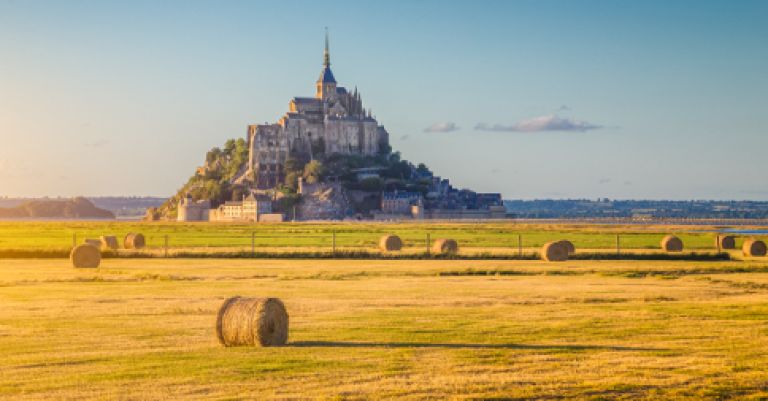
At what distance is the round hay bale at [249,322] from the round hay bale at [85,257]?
23.8 m

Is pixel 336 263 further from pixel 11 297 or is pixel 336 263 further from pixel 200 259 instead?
pixel 11 297

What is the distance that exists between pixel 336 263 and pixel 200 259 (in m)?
7.12

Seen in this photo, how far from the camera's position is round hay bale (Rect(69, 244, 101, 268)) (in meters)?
39.8

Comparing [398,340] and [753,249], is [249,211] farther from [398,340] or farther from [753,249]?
[398,340]

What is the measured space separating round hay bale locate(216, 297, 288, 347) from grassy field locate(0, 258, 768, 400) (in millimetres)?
252

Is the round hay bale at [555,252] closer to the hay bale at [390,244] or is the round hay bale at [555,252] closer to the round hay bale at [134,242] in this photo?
the hay bale at [390,244]

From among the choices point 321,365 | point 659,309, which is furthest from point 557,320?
point 321,365

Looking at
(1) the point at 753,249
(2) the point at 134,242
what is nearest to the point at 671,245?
(1) the point at 753,249

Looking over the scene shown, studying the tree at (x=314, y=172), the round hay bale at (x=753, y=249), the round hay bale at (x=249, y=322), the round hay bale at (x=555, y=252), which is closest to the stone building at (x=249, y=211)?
the tree at (x=314, y=172)

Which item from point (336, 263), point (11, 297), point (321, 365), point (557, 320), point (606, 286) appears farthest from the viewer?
point (336, 263)

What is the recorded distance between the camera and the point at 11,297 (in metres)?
27.2

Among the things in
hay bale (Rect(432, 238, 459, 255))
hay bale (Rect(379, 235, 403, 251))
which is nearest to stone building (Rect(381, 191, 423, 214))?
hay bale (Rect(379, 235, 403, 251))

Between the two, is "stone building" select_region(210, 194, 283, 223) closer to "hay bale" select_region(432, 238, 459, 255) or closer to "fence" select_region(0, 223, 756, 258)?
"fence" select_region(0, 223, 756, 258)

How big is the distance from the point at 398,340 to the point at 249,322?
9.87 feet
